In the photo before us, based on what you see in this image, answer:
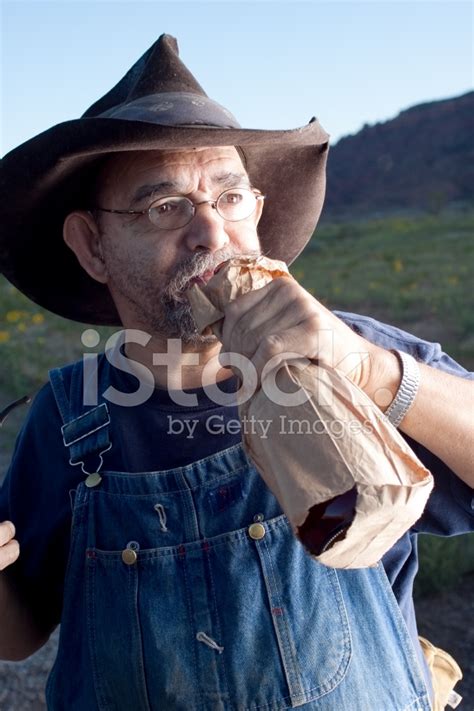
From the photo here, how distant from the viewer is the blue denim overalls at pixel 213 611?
1718 millimetres

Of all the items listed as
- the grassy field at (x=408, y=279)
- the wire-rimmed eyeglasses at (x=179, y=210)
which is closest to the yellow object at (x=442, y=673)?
the wire-rimmed eyeglasses at (x=179, y=210)

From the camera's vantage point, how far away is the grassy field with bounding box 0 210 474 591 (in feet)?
20.0

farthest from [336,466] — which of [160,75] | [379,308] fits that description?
[379,308]

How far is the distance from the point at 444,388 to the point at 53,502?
1062 mm

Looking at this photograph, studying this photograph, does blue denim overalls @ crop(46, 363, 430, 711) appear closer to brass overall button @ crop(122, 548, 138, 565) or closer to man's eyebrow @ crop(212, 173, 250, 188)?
brass overall button @ crop(122, 548, 138, 565)

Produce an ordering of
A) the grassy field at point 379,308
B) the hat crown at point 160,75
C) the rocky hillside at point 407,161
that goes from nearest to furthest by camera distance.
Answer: the hat crown at point 160,75, the grassy field at point 379,308, the rocky hillside at point 407,161

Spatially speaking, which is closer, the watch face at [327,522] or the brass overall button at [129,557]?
the watch face at [327,522]

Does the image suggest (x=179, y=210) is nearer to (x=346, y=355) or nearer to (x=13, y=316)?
(x=346, y=355)

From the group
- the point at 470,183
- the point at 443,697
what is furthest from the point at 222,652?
the point at 470,183

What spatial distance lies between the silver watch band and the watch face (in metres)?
0.27

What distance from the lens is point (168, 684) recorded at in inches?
69.9

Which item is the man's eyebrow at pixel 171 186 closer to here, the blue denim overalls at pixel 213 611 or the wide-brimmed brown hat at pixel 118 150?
the wide-brimmed brown hat at pixel 118 150

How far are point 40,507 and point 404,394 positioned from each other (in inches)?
41.9

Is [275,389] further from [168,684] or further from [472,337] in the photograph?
[472,337]
